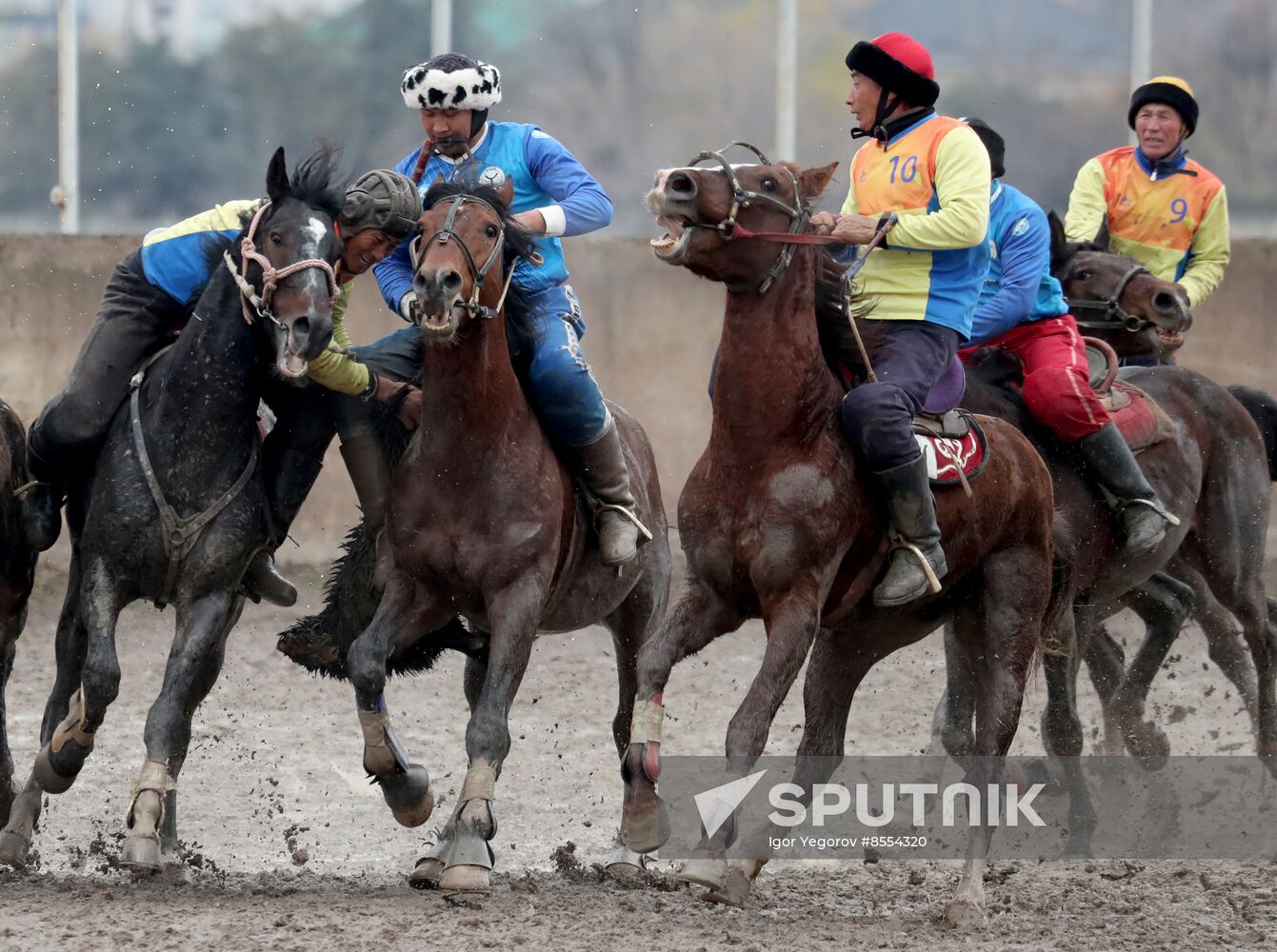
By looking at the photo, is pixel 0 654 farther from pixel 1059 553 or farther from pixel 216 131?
pixel 216 131

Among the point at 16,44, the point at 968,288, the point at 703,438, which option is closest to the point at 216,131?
the point at 16,44

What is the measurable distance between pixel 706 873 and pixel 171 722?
1.73m

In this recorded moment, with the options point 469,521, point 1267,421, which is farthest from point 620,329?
point 469,521

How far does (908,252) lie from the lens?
247 inches

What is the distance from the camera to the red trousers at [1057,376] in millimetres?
7098

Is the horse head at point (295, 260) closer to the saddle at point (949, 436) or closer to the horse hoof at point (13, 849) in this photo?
the horse hoof at point (13, 849)

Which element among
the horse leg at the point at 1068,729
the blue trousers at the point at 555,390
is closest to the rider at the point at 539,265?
the blue trousers at the point at 555,390

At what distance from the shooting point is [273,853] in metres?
6.77

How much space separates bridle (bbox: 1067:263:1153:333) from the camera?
26.5 feet

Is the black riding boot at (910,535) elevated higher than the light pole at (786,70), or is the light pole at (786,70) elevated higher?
the light pole at (786,70)

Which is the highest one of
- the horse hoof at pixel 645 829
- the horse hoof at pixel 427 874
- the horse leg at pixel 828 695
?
the horse leg at pixel 828 695

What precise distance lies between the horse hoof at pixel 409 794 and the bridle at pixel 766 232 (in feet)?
6.33

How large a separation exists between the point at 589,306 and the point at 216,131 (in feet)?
7.83

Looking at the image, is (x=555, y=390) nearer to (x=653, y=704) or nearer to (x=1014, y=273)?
(x=653, y=704)
